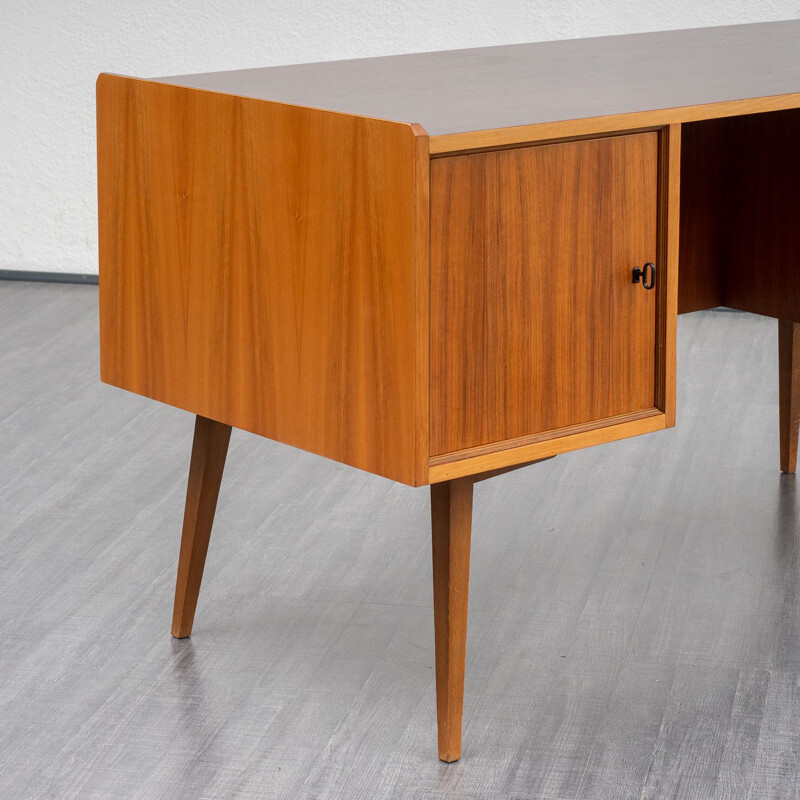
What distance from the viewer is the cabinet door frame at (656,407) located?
1275 millimetres

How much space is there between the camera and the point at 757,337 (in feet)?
10.7

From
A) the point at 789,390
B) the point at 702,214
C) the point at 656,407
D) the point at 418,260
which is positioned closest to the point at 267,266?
the point at 418,260

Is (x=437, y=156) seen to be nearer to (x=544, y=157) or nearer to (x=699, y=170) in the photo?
(x=544, y=157)

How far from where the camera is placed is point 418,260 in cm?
118

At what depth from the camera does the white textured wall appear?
11.7 feet

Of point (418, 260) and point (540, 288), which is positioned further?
point (540, 288)

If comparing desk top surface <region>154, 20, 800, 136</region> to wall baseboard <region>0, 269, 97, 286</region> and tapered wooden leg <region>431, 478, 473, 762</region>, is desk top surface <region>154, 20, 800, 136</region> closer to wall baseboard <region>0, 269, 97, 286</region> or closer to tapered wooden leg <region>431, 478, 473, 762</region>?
tapered wooden leg <region>431, 478, 473, 762</region>

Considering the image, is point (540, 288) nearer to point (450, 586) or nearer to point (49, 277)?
point (450, 586)

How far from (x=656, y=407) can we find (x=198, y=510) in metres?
0.64

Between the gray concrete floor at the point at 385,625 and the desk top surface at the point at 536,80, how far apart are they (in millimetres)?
716

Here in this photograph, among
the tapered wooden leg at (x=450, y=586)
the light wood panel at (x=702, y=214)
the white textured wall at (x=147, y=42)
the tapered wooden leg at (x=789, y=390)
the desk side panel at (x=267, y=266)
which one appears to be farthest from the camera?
the white textured wall at (x=147, y=42)

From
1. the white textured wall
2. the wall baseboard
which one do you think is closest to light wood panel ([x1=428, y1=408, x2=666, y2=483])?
the white textured wall

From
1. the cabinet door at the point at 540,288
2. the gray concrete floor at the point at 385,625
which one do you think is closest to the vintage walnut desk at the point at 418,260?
the cabinet door at the point at 540,288

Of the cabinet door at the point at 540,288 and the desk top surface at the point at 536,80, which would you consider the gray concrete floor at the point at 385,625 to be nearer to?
the cabinet door at the point at 540,288
